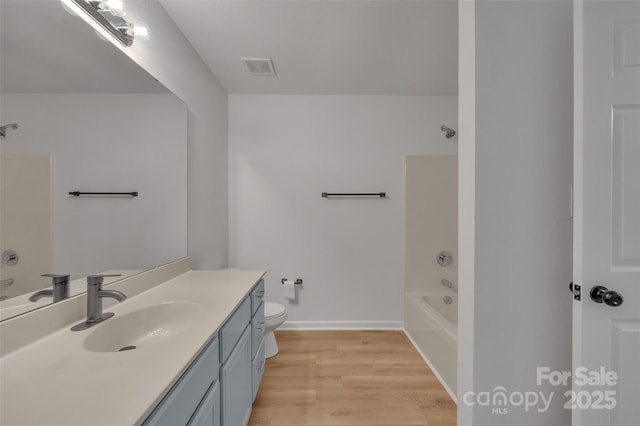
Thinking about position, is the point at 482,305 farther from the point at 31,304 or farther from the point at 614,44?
the point at 31,304

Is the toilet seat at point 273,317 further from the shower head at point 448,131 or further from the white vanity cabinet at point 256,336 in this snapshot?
the shower head at point 448,131

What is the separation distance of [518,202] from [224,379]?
4.89 feet

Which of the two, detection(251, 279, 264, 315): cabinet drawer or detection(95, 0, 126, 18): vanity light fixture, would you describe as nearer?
detection(95, 0, 126, 18): vanity light fixture

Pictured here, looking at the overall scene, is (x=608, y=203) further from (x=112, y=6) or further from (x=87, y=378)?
(x=112, y=6)

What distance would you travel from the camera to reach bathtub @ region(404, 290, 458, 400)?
194 cm

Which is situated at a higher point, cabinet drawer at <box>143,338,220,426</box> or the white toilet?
cabinet drawer at <box>143,338,220,426</box>

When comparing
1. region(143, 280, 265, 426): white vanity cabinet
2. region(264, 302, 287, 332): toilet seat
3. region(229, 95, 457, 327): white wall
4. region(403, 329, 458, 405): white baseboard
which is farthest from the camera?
region(229, 95, 457, 327): white wall

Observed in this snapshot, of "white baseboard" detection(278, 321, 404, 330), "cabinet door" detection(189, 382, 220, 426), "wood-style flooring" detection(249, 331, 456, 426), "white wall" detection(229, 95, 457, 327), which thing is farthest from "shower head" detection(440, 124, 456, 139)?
"cabinet door" detection(189, 382, 220, 426)

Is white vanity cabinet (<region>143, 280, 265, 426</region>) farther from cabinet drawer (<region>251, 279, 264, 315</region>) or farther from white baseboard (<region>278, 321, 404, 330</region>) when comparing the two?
white baseboard (<region>278, 321, 404, 330</region>)

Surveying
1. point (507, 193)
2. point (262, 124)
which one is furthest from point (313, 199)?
point (507, 193)

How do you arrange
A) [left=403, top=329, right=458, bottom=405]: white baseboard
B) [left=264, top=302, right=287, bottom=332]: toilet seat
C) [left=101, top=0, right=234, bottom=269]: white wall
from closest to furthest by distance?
[left=101, top=0, right=234, bottom=269]: white wall
[left=403, top=329, right=458, bottom=405]: white baseboard
[left=264, top=302, right=287, bottom=332]: toilet seat

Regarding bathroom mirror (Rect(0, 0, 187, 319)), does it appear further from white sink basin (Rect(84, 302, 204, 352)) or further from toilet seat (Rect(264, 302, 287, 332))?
toilet seat (Rect(264, 302, 287, 332))

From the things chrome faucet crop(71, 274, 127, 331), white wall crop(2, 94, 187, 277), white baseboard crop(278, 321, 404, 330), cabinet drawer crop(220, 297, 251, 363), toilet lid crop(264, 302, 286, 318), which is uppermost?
white wall crop(2, 94, 187, 277)

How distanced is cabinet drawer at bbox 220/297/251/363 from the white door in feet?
4.74
